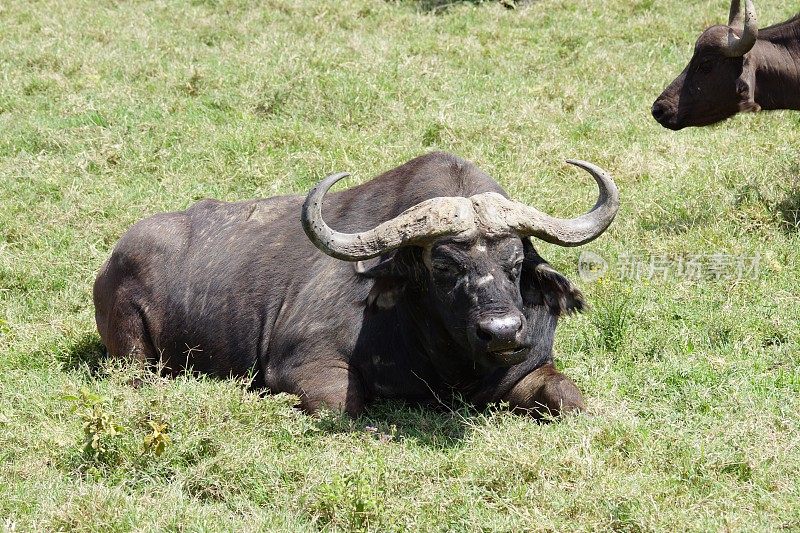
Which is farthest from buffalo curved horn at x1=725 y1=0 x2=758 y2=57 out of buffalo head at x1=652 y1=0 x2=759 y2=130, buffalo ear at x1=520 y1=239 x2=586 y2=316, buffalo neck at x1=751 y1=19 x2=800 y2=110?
buffalo ear at x1=520 y1=239 x2=586 y2=316

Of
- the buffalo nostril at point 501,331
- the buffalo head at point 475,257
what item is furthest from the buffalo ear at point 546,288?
the buffalo nostril at point 501,331

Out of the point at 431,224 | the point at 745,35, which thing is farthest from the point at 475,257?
the point at 745,35

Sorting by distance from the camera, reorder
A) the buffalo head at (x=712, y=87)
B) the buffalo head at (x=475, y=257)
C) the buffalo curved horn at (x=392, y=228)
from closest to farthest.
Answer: the buffalo head at (x=475, y=257) < the buffalo curved horn at (x=392, y=228) < the buffalo head at (x=712, y=87)

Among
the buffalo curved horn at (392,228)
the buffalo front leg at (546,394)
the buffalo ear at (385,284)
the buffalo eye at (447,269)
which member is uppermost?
the buffalo curved horn at (392,228)

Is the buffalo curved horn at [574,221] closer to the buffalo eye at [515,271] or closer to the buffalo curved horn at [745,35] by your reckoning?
the buffalo eye at [515,271]

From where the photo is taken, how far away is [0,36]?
546 inches

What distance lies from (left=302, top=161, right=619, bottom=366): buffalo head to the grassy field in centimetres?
57

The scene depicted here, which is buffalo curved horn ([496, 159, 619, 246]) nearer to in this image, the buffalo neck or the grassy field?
the grassy field

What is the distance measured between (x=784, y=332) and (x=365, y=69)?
20.8ft

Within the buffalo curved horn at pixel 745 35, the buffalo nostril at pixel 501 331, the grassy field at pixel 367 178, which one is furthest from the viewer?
the buffalo curved horn at pixel 745 35

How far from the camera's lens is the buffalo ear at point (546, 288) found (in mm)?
6328

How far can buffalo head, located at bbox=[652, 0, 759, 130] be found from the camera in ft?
31.9

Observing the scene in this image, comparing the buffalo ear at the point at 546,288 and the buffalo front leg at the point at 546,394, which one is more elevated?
the buffalo ear at the point at 546,288

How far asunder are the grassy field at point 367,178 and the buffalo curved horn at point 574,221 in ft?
3.24
